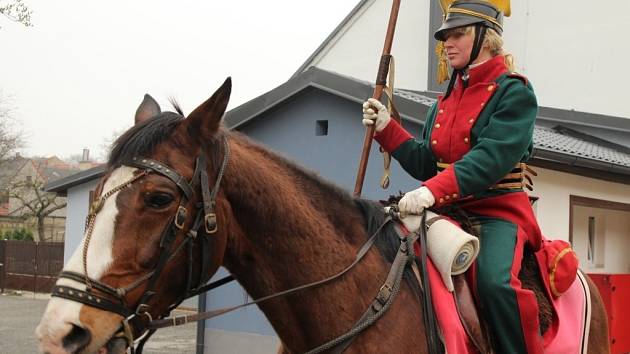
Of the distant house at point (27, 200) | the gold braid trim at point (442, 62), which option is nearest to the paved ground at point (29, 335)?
the gold braid trim at point (442, 62)

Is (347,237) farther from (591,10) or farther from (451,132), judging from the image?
(591,10)

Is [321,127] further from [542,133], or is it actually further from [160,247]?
[160,247]

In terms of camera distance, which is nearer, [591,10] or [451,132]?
[451,132]

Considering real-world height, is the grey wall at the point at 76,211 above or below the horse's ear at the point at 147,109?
below

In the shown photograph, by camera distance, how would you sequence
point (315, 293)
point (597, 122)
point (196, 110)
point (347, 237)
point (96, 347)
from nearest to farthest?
1. point (96, 347)
2. point (196, 110)
3. point (315, 293)
4. point (347, 237)
5. point (597, 122)

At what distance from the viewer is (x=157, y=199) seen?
8.74ft

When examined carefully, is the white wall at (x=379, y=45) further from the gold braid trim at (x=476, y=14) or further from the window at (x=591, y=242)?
the gold braid trim at (x=476, y=14)

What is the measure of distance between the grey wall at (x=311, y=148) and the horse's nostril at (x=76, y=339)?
6819 millimetres

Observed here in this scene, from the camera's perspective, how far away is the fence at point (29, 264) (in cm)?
2527

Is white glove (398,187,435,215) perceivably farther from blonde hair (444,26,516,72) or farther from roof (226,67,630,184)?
roof (226,67,630,184)

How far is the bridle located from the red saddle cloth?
3.41ft

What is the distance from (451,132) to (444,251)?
27.2 inches

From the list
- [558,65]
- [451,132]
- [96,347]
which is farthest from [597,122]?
[96,347]

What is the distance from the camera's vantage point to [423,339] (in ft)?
9.98
